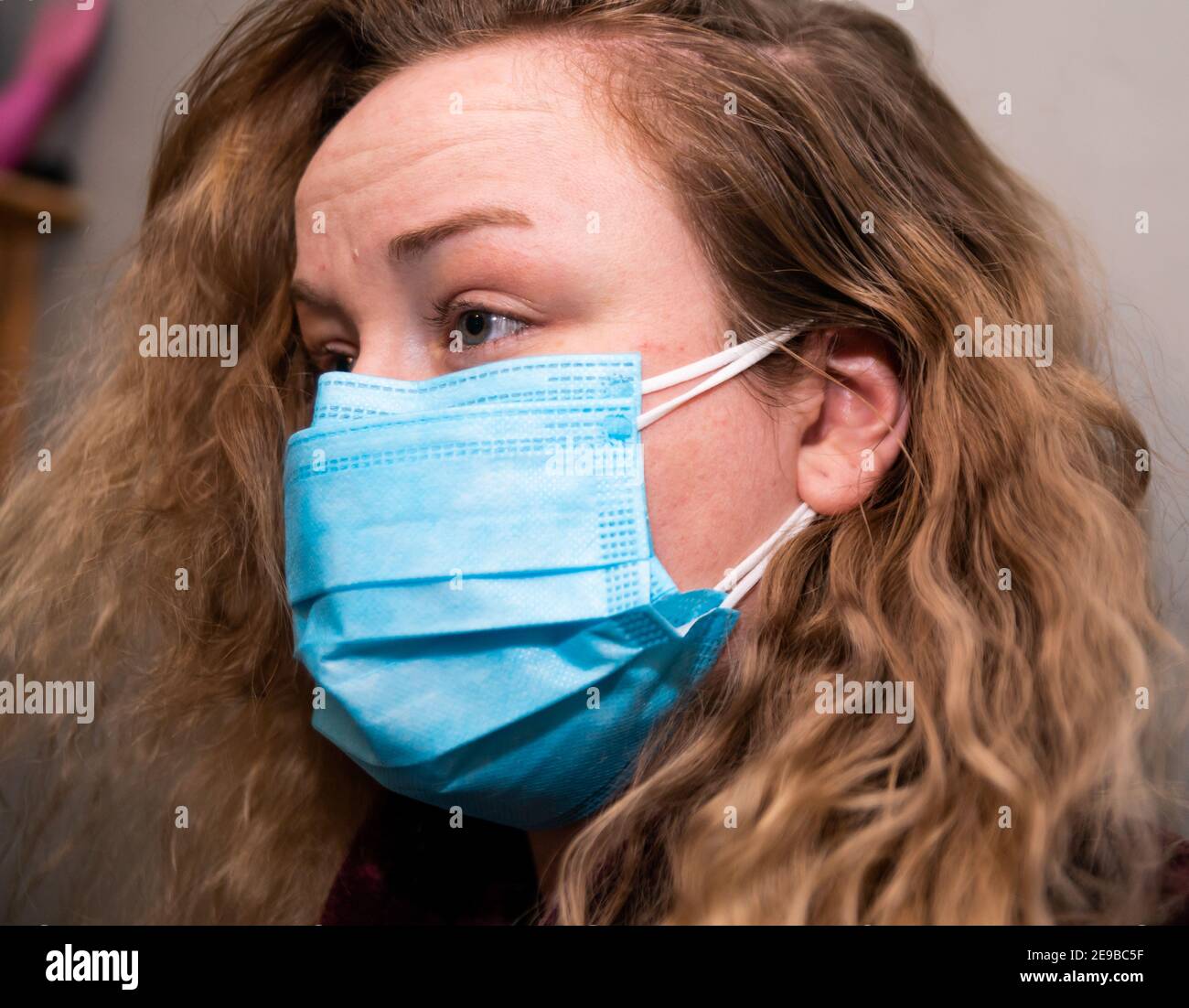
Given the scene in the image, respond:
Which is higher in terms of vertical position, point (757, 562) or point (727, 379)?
point (727, 379)

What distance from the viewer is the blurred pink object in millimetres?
1749

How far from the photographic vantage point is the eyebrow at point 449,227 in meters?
0.98

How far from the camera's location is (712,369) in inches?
39.6

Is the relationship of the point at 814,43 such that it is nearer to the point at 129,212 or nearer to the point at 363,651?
the point at 363,651

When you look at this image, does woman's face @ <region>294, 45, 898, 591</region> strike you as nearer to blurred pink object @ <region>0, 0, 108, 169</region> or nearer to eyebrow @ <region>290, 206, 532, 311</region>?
eyebrow @ <region>290, 206, 532, 311</region>

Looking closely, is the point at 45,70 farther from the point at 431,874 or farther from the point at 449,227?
the point at 431,874

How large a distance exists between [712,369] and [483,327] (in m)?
0.23

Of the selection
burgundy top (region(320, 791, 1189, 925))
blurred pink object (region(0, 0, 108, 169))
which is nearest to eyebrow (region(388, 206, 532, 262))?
burgundy top (region(320, 791, 1189, 925))

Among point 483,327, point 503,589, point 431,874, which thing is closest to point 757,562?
point 503,589

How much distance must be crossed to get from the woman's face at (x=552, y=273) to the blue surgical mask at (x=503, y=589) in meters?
0.03

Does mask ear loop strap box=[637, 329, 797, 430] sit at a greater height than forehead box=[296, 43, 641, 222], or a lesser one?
lesser

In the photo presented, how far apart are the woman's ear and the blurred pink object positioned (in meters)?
1.41

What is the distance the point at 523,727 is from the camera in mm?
949

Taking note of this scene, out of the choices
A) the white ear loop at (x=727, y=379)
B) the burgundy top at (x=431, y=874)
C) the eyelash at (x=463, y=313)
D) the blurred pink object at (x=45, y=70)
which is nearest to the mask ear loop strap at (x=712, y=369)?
the white ear loop at (x=727, y=379)
